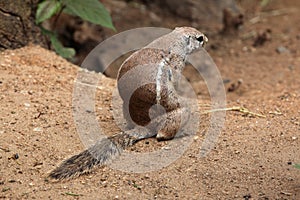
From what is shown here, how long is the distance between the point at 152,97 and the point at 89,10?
1422 millimetres

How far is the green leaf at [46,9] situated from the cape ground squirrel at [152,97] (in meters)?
1.34

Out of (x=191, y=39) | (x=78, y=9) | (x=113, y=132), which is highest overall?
(x=191, y=39)

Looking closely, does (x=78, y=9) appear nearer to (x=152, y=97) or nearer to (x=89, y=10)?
(x=89, y=10)

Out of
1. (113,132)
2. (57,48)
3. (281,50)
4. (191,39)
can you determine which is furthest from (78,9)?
(281,50)

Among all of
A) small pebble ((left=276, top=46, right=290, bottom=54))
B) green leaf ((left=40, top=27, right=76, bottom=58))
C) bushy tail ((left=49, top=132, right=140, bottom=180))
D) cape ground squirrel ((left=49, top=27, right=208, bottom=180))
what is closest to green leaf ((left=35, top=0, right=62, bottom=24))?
green leaf ((left=40, top=27, right=76, bottom=58))

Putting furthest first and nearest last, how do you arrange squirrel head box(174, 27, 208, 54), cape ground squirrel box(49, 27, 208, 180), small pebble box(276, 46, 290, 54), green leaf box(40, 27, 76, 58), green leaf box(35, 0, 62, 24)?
small pebble box(276, 46, 290, 54) < green leaf box(40, 27, 76, 58) < green leaf box(35, 0, 62, 24) < squirrel head box(174, 27, 208, 54) < cape ground squirrel box(49, 27, 208, 180)

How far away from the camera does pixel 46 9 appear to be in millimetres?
4914

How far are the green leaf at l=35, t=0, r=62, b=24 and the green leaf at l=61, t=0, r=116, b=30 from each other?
0.08 m

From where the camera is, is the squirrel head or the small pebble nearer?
the squirrel head

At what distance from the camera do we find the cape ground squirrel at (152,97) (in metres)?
3.72

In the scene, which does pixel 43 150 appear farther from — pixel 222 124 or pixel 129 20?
pixel 129 20

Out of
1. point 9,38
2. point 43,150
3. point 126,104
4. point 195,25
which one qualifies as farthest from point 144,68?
point 195,25

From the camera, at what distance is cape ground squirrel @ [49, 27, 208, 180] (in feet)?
12.2

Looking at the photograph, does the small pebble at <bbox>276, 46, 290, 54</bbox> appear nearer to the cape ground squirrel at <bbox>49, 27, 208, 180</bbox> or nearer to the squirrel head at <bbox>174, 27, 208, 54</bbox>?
the squirrel head at <bbox>174, 27, 208, 54</bbox>
